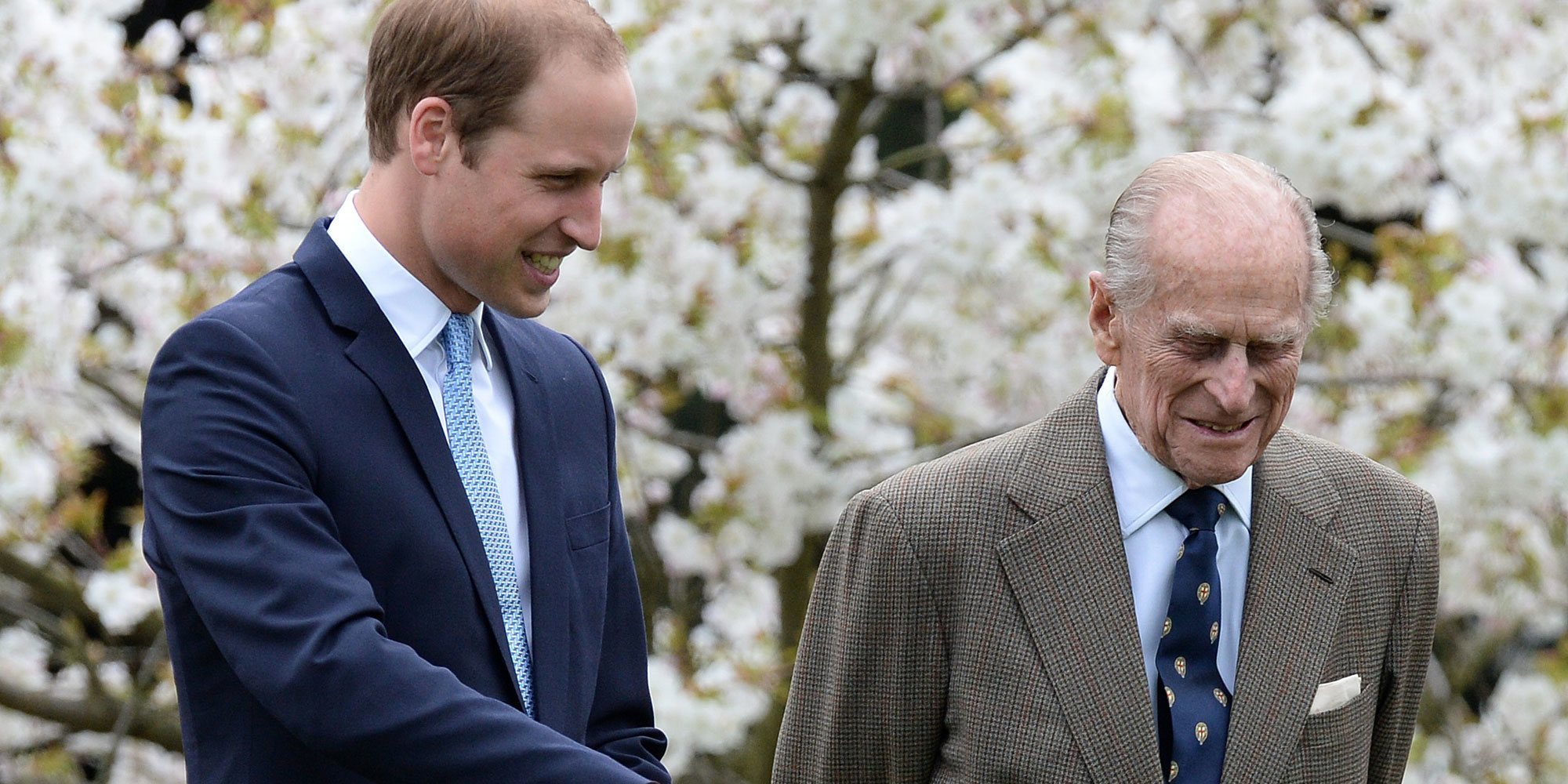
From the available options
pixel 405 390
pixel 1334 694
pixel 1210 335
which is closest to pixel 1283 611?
pixel 1334 694

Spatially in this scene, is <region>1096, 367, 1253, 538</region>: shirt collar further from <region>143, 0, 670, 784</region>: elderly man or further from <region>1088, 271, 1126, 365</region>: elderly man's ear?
<region>143, 0, 670, 784</region>: elderly man

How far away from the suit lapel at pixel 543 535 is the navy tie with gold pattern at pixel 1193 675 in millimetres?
684

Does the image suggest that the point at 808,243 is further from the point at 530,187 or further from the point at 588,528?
the point at 530,187

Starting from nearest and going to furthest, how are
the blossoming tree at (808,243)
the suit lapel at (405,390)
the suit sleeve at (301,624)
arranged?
1. the suit sleeve at (301,624)
2. the suit lapel at (405,390)
3. the blossoming tree at (808,243)

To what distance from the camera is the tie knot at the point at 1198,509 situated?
224 centimetres

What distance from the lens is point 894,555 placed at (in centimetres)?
226

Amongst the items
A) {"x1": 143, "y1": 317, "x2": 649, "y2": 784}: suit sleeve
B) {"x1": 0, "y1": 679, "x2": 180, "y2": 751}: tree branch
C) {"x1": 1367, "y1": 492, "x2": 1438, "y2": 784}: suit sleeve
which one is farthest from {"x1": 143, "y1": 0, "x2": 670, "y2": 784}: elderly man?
{"x1": 0, "y1": 679, "x2": 180, "y2": 751}: tree branch

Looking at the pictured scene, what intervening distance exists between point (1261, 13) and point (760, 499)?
6.22ft

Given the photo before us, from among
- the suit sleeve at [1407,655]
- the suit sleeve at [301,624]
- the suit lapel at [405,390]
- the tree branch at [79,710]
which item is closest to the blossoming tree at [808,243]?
the tree branch at [79,710]

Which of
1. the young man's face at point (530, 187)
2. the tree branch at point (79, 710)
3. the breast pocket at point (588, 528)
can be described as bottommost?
the tree branch at point (79, 710)

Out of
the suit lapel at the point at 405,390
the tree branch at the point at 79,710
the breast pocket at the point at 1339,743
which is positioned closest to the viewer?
the suit lapel at the point at 405,390

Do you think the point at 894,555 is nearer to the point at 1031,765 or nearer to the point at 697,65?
the point at 1031,765

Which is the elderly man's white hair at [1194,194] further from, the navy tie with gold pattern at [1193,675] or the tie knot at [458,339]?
the tie knot at [458,339]

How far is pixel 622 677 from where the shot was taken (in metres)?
2.27
